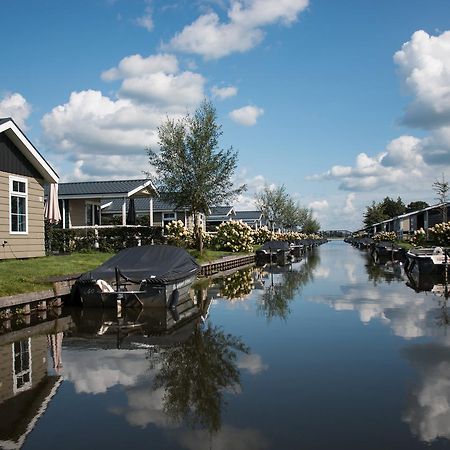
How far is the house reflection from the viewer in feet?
20.4

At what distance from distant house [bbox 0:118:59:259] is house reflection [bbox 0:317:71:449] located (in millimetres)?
8259

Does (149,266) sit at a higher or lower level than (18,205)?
lower

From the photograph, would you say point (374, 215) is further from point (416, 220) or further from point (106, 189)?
point (106, 189)

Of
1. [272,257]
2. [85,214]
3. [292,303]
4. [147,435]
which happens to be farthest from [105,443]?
[272,257]

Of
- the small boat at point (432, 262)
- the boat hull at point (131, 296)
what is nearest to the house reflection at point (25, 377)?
the boat hull at point (131, 296)

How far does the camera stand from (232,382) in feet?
26.5

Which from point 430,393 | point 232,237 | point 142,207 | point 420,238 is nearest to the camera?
point 430,393

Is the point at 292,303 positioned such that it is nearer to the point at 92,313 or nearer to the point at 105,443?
the point at 92,313

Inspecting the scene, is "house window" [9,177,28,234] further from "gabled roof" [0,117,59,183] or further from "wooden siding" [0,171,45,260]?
"gabled roof" [0,117,59,183]

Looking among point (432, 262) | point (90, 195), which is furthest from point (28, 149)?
point (432, 262)

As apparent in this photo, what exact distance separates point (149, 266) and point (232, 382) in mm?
8953

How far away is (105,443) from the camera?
5.67 meters

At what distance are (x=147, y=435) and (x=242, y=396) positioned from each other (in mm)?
1774

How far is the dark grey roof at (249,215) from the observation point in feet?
272
